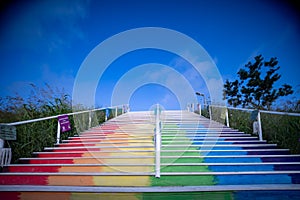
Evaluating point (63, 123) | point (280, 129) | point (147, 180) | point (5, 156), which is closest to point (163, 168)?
point (147, 180)

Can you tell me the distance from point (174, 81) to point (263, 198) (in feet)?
8.54

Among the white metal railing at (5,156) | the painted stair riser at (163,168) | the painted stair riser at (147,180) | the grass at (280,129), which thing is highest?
the grass at (280,129)

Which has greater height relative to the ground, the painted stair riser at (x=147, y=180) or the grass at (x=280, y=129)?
the grass at (x=280, y=129)

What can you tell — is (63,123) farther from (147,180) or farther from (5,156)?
(147,180)

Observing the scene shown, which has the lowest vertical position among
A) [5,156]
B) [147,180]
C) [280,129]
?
[147,180]

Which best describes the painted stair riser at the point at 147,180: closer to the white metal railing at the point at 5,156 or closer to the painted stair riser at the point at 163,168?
the painted stair riser at the point at 163,168

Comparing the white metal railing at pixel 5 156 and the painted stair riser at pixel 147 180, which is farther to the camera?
the white metal railing at pixel 5 156

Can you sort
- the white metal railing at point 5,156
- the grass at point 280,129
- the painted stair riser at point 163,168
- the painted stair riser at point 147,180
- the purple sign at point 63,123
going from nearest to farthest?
1. the painted stair riser at point 147,180
2. the painted stair riser at point 163,168
3. the white metal railing at point 5,156
4. the grass at point 280,129
5. the purple sign at point 63,123

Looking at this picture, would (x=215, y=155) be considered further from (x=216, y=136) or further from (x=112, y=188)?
(x=112, y=188)

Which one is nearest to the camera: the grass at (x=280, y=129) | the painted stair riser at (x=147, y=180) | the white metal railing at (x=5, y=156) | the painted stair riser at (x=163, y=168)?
the painted stair riser at (x=147, y=180)

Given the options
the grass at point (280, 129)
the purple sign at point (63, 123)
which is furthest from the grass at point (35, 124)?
the grass at point (280, 129)

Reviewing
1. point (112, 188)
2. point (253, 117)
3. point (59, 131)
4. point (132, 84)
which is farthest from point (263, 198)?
point (59, 131)

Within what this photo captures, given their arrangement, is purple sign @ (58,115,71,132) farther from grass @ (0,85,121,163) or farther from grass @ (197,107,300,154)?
grass @ (197,107,300,154)

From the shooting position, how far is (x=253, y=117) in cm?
430
